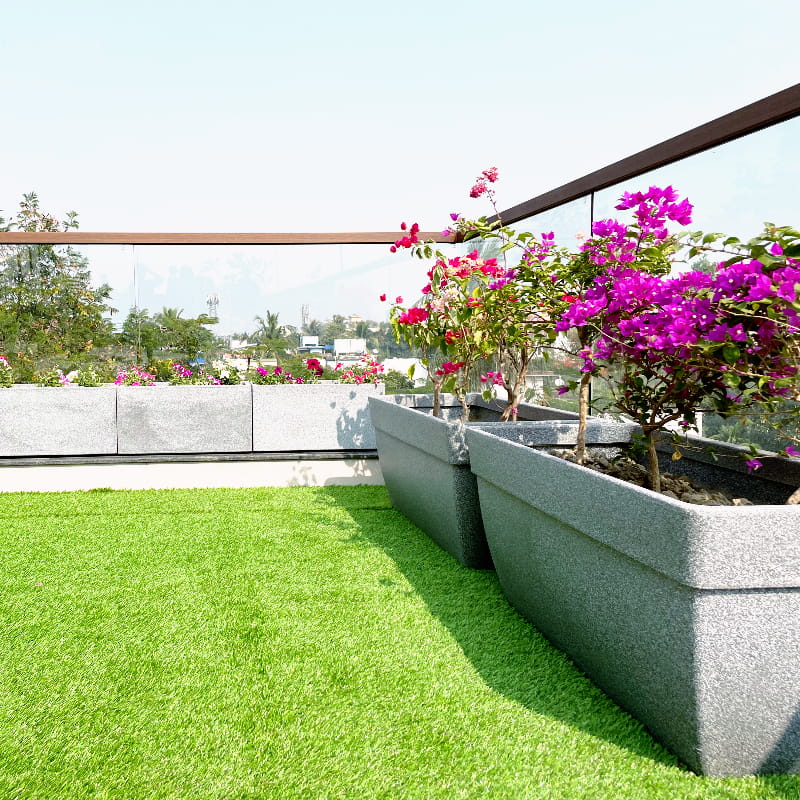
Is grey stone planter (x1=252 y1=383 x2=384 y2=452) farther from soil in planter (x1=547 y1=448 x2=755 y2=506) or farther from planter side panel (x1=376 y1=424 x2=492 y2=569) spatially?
soil in planter (x1=547 y1=448 x2=755 y2=506)

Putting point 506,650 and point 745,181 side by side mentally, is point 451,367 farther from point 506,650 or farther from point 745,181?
point 506,650

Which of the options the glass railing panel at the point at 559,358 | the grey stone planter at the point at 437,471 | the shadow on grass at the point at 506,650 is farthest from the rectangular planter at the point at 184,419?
the glass railing panel at the point at 559,358

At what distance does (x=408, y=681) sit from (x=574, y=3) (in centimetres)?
567

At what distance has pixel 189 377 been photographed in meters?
5.20

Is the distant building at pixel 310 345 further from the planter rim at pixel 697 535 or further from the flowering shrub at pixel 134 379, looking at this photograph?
the planter rim at pixel 697 535

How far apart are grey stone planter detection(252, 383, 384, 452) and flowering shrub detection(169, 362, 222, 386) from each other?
1.97 ft

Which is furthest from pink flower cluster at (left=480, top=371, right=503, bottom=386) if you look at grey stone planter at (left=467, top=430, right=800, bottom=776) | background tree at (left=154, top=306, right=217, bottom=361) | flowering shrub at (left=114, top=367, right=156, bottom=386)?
background tree at (left=154, top=306, right=217, bottom=361)

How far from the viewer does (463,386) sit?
3693mm

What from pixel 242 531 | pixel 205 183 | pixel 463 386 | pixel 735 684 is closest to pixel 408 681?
pixel 735 684

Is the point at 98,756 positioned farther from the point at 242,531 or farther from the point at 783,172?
the point at 783,172

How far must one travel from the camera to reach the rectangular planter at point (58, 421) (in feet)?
15.0

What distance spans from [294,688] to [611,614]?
83 cm

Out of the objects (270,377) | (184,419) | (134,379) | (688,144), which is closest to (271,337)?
(270,377)

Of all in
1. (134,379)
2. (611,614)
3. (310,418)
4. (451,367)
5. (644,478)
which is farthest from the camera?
(134,379)
